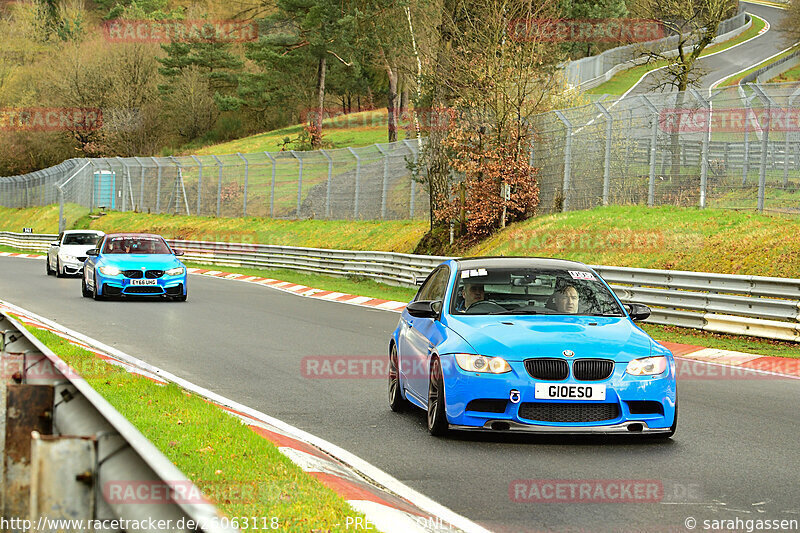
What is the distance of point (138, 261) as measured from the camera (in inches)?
914

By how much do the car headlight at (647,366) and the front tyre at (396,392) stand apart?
2.46 m

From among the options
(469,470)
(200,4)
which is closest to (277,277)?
(469,470)

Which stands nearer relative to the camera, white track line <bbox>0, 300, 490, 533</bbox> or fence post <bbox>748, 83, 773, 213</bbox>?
white track line <bbox>0, 300, 490, 533</bbox>

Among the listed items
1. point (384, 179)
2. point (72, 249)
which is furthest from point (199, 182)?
point (72, 249)

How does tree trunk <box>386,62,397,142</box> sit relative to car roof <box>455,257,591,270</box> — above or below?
above

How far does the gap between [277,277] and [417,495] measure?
96.7 feet

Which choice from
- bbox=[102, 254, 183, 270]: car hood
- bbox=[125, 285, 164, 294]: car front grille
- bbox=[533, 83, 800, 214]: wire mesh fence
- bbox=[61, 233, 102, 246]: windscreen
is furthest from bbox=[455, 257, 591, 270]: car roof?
bbox=[61, 233, 102, 246]: windscreen

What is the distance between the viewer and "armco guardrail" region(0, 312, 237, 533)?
2.83 meters

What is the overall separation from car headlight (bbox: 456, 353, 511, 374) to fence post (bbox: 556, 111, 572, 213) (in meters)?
22.1

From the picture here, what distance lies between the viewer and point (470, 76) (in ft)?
102

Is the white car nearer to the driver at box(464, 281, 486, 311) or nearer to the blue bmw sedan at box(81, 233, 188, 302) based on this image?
the blue bmw sedan at box(81, 233, 188, 302)

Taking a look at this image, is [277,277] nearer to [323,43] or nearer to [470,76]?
[470,76]

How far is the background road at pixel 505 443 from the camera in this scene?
6216 mm

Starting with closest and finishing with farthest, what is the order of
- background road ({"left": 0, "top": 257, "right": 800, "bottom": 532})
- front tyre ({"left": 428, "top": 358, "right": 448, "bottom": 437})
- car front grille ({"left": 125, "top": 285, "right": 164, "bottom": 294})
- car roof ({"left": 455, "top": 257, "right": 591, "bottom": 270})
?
background road ({"left": 0, "top": 257, "right": 800, "bottom": 532}) < front tyre ({"left": 428, "top": 358, "right": 448, "bottom": 437}) < car roof ({"left": 455, "top": 257, "right": 591, "bottom": 270}) < car front grille ({"left": 125, "top": 285, "right": 164, "bottom": 294})
